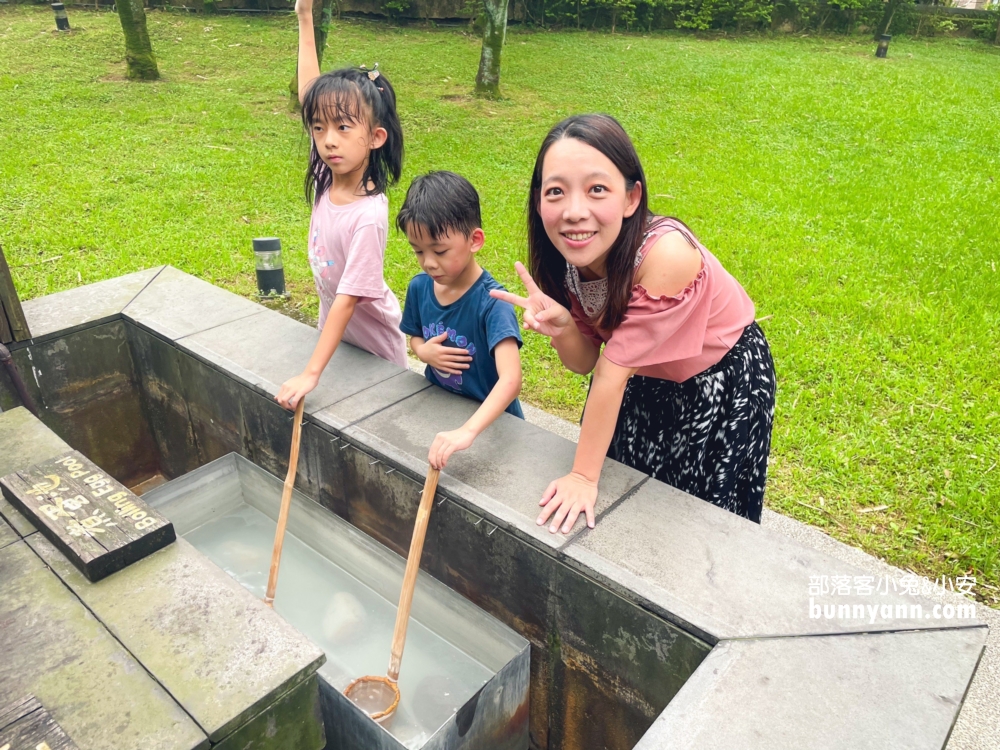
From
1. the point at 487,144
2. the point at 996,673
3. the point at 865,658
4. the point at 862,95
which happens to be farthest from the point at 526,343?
the point at 862,95

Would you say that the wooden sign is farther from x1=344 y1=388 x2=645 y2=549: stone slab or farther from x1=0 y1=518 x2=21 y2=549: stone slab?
x1=344 y1=388 x2=645 y2=549: stone slab

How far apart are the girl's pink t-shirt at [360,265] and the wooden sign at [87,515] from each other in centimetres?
97

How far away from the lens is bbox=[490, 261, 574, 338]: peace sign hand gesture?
1.95m

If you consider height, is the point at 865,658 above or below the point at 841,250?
above

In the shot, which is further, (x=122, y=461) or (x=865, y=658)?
(x=122, y=461)

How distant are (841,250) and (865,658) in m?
4.87

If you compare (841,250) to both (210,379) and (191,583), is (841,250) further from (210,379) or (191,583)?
(191,583)

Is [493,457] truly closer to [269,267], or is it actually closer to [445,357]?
[445,357]

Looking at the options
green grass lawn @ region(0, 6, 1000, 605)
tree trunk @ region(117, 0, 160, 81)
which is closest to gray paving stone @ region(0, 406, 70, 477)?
green grass lawn @ region(0, 6, 1000, 605)

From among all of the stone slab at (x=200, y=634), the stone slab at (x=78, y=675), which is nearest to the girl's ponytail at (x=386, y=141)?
the stone slab at (x=200, y=634)

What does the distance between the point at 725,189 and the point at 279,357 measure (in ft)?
18.3

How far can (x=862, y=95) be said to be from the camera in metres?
11.2

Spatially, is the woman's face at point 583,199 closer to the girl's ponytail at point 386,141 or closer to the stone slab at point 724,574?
the stone slab at point 724,574

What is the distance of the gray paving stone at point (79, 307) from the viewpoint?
302 cm
